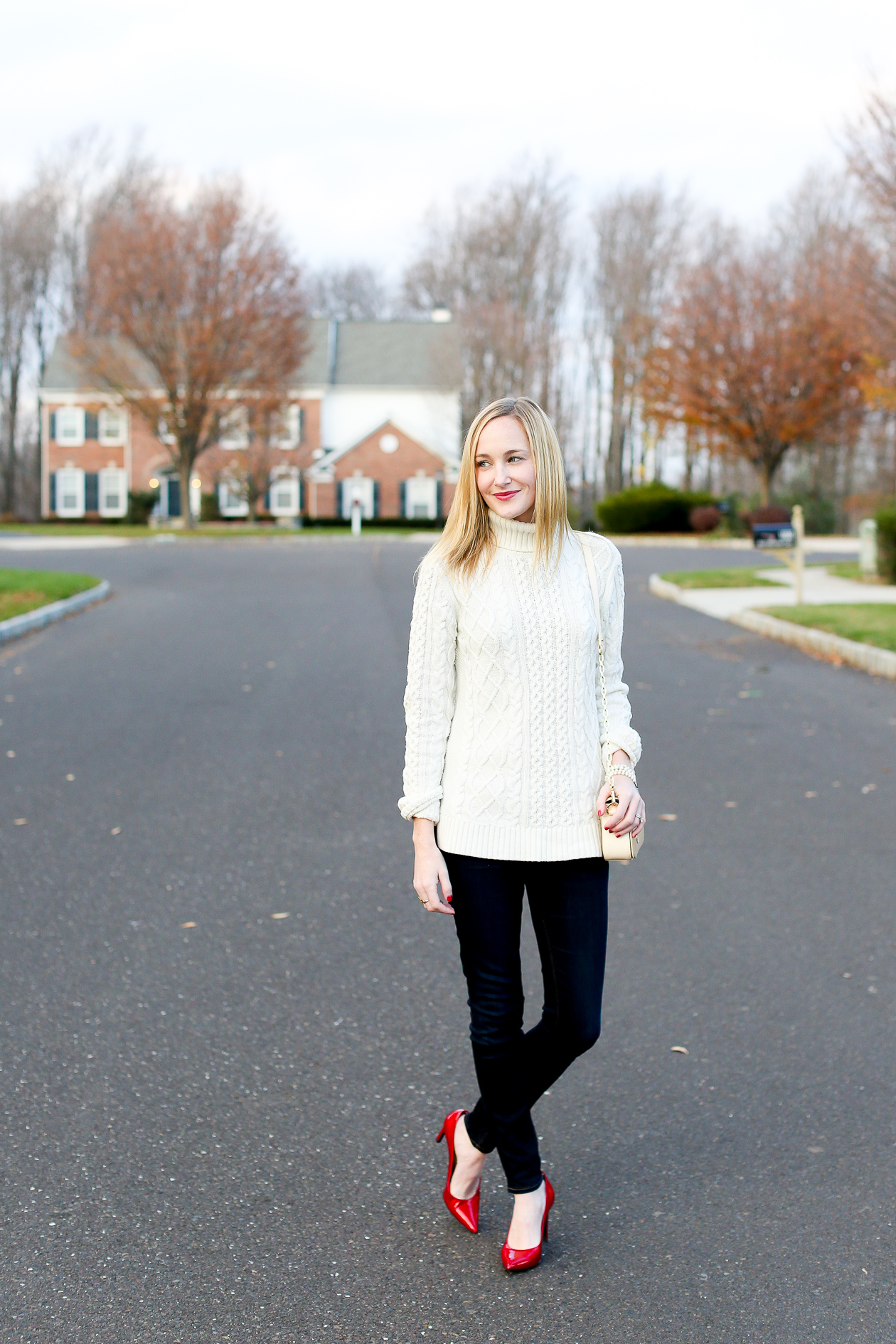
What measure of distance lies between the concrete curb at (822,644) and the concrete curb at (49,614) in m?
8.57

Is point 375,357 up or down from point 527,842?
up

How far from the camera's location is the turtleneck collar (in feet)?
9.52

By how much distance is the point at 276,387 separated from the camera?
44281mm

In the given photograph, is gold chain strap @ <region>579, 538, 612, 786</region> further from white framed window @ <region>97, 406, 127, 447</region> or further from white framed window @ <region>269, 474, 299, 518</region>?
white framed window @ <region>97, 406, 127, 447</region>

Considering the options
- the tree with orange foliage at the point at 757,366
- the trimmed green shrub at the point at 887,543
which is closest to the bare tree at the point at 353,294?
the tree with orange foliage at the point at 757,366

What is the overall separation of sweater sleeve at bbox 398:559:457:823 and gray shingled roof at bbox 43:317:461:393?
177ft

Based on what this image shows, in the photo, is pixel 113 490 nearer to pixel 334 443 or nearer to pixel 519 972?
pixel 334 443

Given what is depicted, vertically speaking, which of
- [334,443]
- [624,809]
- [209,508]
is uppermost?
[334,443]

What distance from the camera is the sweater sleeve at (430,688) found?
285cm

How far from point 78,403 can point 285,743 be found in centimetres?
5303

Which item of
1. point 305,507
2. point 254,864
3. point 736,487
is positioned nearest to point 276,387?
point 305,507

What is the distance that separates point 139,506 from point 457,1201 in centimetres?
5458

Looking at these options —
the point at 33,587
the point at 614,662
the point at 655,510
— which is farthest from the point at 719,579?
the point at 655,510

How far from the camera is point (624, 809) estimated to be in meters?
2.81
